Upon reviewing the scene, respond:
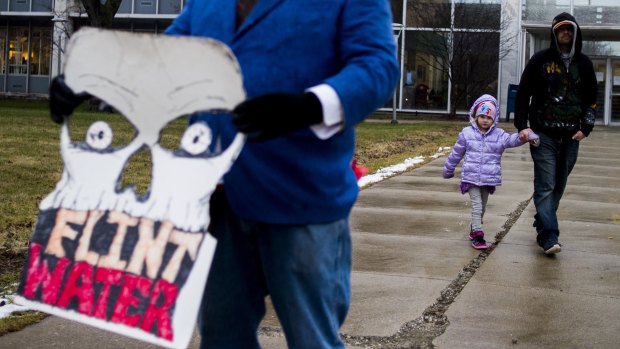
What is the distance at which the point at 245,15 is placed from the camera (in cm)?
246

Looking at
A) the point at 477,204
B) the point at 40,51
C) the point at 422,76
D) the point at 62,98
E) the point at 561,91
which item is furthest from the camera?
the point at 40,51

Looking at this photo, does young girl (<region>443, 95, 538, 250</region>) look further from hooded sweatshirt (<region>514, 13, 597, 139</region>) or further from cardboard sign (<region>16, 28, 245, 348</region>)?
cardboard sign (<region>16, 28, 245, 348</region>)

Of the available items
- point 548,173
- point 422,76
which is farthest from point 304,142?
point 422,76

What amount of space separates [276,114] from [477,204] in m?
5.21

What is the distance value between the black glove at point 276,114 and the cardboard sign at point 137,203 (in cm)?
8

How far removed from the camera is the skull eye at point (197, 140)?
2291mm

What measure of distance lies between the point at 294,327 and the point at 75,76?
2.94ft

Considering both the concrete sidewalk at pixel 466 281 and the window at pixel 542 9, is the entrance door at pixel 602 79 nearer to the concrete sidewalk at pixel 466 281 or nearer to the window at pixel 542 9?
the window at pixel 542 9

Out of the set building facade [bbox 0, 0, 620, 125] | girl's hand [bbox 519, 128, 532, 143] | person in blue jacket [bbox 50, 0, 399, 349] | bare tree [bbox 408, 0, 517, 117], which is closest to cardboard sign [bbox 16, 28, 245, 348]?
person in blue jacket [bbox 50, 0, 399, 349]

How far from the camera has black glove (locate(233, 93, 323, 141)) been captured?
2123 mm

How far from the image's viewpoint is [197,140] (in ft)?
7.53

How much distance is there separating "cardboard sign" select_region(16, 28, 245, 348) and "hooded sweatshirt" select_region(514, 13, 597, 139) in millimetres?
4805

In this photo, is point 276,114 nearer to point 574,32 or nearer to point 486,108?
point 574,32

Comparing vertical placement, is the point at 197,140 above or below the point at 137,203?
above
